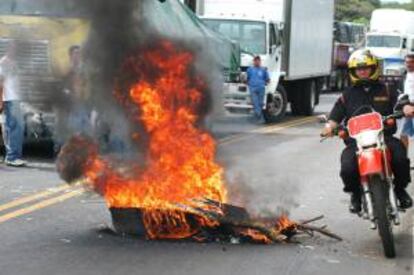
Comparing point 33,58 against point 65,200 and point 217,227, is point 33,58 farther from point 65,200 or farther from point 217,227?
point 217,227

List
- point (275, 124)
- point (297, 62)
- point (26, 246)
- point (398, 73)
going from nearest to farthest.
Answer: point (26, 246) → point (275, 124) → point (297, 62) → point (398, 73)

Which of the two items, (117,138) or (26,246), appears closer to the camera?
(26,246)

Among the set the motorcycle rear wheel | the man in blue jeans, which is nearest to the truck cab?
the man in blue jeans

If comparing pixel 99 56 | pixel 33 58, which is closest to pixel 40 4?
pixel 33 58

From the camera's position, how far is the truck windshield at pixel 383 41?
130 feet

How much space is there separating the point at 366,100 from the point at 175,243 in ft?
6.43

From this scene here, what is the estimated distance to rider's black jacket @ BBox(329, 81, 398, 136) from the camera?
6.80 m

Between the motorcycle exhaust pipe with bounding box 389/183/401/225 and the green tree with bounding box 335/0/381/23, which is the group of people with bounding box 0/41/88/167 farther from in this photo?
the green tree with bounding box 335/0/381/23

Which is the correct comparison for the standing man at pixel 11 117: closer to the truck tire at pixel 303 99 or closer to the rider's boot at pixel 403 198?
the rider's boot at pixel 403 198

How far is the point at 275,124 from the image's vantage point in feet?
66.8

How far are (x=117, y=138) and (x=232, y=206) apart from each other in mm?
1340

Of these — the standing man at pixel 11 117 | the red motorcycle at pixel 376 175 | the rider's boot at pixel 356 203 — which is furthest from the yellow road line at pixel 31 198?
the red motorcycle at pixel 376 175

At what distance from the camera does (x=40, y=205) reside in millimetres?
8289

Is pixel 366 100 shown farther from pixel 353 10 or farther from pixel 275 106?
pixel 353 10
